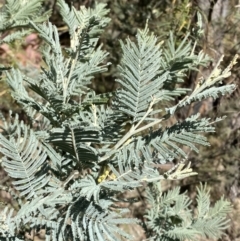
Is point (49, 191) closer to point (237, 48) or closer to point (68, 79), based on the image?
point (68, 79)

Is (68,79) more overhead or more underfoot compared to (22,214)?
more overhead

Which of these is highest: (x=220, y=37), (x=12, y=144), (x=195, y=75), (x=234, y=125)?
(x=12, y=144)

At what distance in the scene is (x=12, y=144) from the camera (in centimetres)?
55

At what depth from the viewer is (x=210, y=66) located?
1530 mm

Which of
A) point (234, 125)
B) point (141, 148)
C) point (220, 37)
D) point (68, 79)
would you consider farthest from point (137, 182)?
point (234, 125)

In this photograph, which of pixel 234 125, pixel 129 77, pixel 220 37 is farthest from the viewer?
pixel 234 125

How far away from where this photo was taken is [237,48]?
1515mm

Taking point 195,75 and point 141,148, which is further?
point 195,75

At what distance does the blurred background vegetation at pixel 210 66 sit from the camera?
146 cm

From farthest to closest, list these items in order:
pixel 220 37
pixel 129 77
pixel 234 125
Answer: pixel 234 125
pixel 220 37
pixel 129 77

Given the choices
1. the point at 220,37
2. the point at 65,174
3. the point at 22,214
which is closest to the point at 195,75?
the point at 220,37

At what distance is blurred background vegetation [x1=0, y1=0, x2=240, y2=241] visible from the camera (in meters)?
1.46

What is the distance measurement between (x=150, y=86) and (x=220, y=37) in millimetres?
1023

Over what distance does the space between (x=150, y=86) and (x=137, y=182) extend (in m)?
0.12
